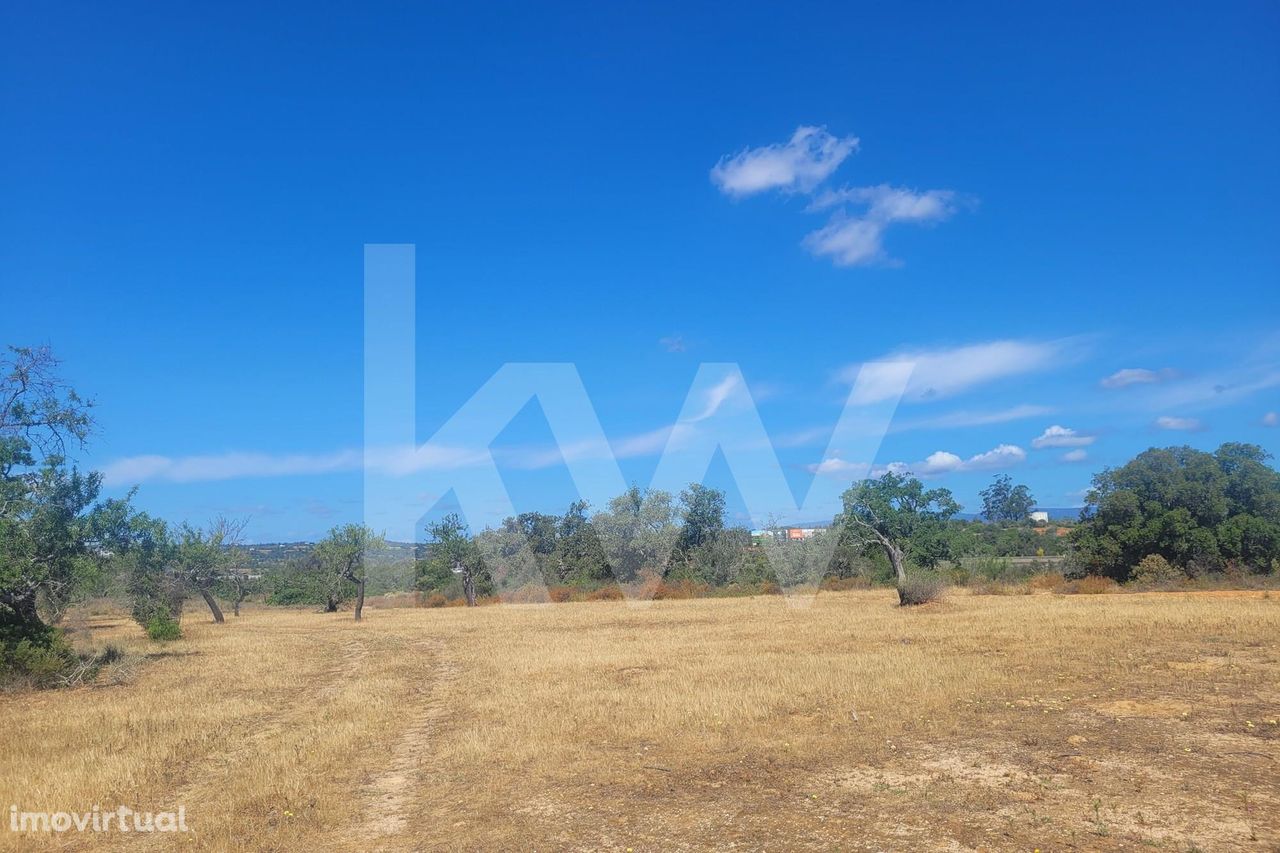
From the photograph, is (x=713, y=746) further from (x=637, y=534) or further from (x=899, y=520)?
(x=637, y=534)

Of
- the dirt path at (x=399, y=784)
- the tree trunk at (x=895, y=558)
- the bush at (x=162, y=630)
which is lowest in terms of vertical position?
the dirt path at (x=399, y=784)

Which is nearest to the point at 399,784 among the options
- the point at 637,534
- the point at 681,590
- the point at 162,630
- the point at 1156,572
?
the point at 162,630

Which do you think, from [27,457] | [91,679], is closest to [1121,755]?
[91,679]

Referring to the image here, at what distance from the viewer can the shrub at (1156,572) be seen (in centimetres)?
3281

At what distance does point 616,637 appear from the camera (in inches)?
939

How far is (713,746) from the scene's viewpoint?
9914 mm

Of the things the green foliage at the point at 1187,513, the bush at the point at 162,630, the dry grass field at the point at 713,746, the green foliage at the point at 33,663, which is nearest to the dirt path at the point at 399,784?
the dry grass field at the point at 713,746

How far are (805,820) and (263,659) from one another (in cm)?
1839

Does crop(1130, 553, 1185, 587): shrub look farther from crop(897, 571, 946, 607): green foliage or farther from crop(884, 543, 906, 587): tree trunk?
crop(884, 543, 906, 587): tree trunk

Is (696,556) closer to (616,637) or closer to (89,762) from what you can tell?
(616,637)

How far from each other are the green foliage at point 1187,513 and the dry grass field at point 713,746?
50.6 feet

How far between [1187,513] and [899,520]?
14.1 meters

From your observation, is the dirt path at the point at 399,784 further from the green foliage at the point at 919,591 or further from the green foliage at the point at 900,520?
the green foliage at the point at 900,520

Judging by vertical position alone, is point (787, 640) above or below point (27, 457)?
below
